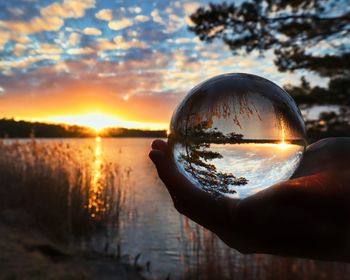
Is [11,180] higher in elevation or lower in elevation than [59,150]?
lower

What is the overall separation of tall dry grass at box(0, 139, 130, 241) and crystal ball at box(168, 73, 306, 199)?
8.38 metres

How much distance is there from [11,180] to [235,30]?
24.0 feet

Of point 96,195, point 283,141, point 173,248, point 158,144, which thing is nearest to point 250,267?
point 173,248

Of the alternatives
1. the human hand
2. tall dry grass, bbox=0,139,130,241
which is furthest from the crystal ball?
tall dry grass, bbox=0,139,130,241

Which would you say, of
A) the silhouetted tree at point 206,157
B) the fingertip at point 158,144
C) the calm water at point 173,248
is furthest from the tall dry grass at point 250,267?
the silhouetted tree at point 206,157

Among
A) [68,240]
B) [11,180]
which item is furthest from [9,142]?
[68,240]

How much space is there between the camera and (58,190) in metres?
10.1

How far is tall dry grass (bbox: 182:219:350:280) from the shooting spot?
18.6ft

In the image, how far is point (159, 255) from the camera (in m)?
9.12

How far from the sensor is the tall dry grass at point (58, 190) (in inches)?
392

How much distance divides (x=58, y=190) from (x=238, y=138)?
358 inches

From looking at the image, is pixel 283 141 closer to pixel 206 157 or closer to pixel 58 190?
pixel 206 157

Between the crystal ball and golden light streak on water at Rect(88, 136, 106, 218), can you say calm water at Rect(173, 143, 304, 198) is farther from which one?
golden light streak on water at Rect(88, 136, 106, 218)

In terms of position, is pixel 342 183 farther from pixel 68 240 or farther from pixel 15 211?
pixel 15 211
